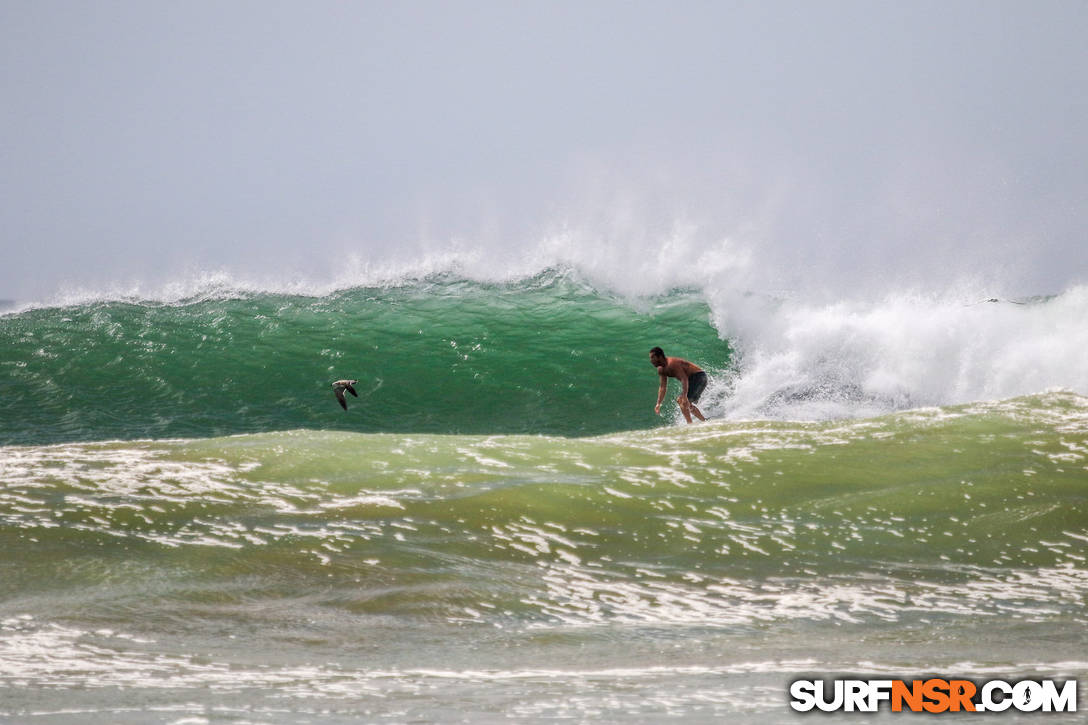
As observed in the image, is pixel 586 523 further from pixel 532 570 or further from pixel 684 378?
pixel 684 378

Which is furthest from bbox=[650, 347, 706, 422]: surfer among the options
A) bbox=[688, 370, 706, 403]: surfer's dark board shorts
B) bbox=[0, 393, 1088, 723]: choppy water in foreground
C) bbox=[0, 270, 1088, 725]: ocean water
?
bbox=[0, 393, 1088, 723]: choppy water in foreground

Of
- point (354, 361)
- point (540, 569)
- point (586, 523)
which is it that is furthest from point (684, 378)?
point (540, 569)

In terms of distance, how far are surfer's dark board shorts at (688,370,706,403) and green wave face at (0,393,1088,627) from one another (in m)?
3.89

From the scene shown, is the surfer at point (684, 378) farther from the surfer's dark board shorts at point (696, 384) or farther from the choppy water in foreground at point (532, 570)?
the choppy water in foreground at point (532, 570)

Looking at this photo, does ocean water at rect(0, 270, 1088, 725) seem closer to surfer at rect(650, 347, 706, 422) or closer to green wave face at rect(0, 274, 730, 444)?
surfer at rect(650, 347, 706, 422)

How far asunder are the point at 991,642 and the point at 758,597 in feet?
4.17

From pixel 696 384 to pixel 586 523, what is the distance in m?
7.02

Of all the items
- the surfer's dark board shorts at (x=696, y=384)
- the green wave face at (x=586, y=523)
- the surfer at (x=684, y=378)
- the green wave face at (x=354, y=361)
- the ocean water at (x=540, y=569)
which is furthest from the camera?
the green wave face at (x=354, y=361)

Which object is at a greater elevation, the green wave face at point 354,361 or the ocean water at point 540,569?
the green wave face at point 354,361

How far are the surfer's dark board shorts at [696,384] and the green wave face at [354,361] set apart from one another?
2.39 metres

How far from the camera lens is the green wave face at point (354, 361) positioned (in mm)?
16328

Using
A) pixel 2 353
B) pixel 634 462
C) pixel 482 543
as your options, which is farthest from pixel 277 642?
pixel 2 353

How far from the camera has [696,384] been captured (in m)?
13.3

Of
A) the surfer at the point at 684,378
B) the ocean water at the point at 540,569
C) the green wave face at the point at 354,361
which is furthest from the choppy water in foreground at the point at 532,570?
the green wave face at the point at 354,361
